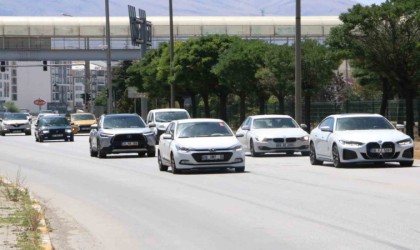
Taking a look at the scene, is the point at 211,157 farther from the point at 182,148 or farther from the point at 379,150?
the point at 379,150

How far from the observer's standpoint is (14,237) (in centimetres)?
1306

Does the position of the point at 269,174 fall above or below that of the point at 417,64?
below

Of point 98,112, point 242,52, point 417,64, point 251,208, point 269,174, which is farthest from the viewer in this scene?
point 98,112

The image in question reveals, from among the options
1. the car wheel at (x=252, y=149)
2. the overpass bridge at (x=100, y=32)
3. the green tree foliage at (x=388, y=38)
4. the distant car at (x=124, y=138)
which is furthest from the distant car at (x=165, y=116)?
the overpass bridge at (x=100, y=32)

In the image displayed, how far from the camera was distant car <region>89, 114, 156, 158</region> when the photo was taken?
120 feet

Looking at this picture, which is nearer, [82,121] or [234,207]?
[234,207]

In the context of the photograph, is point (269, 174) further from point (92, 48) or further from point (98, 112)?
point (98, 112)

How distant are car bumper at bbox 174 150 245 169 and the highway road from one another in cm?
28

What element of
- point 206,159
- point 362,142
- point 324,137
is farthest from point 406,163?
point 206,159

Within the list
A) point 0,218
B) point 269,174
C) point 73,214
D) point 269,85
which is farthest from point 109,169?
point 269,85

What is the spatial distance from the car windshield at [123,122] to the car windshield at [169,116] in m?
11.8

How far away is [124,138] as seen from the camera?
36.6m

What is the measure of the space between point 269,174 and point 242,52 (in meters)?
38.5

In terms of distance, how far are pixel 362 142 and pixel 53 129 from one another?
34.4 m
